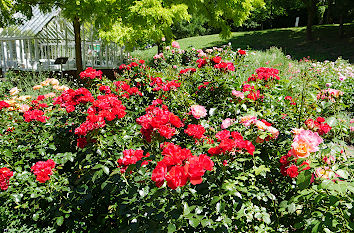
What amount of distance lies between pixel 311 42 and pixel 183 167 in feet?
68.9

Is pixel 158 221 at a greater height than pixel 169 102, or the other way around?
pixel 169 102

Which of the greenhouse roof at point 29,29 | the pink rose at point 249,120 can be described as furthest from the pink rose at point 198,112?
the greenhouse roof at point 29,29

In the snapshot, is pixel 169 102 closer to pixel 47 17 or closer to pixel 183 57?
pixel 183 57

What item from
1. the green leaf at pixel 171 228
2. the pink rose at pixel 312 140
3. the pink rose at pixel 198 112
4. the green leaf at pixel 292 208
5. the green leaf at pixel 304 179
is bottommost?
the green leaf at pixel 171 228

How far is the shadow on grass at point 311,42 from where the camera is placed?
52.8 feet

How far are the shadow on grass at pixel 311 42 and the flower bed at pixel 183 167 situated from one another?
43.3 ft

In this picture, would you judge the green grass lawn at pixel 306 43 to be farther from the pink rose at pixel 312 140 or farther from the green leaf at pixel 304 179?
the green leaf at pixel 304 179

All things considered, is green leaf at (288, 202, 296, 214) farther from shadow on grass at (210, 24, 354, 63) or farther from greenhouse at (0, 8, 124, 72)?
shadow on grass at (210, 24, 354, 63)

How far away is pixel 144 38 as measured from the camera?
831 cm

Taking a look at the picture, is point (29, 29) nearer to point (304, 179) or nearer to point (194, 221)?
point (194, 221)

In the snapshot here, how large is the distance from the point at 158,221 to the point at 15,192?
1.47m

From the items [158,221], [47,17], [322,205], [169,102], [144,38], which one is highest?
[47,17]

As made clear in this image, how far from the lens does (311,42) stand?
19.1m

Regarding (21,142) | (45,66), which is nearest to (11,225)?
(21,142)
